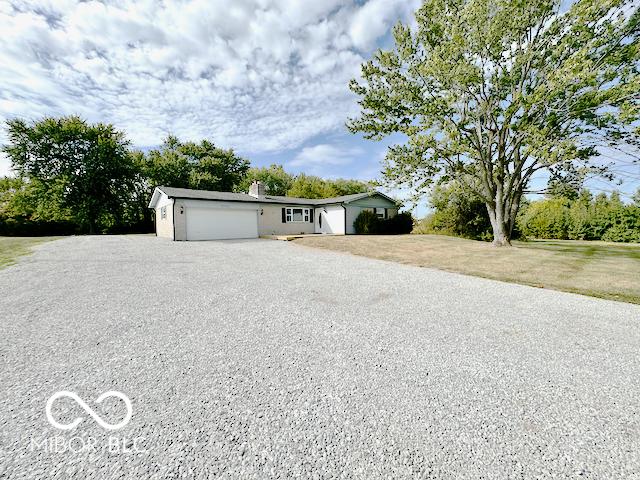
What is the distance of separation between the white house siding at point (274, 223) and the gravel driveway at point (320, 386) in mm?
16243

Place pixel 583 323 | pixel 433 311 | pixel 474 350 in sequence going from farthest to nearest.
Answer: pixel 433 311
pixel 583 323
pixel 474 350

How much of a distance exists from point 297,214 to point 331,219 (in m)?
3.06

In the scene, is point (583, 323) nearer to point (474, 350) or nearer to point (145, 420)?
point (474, 350)

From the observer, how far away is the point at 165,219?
1897 centimetres

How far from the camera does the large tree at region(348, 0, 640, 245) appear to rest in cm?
1045

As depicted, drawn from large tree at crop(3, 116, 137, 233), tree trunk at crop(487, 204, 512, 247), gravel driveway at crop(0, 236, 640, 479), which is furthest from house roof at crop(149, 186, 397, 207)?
gravel driveway at crop(0, 236, 640, 479)

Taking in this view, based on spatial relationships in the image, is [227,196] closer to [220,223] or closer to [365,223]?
[220,223]

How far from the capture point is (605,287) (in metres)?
6.06

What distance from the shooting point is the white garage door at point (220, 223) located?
17.1 m

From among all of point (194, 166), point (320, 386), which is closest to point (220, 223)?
point (320, 386)

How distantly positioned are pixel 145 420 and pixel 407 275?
6.53 meters

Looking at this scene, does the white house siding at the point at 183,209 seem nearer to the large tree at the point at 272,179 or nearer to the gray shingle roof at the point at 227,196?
the gray shingle roof at the point at 227,196

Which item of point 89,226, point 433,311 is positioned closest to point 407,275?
point 433,311

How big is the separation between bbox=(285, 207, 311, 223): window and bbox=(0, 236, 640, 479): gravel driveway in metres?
17.8
